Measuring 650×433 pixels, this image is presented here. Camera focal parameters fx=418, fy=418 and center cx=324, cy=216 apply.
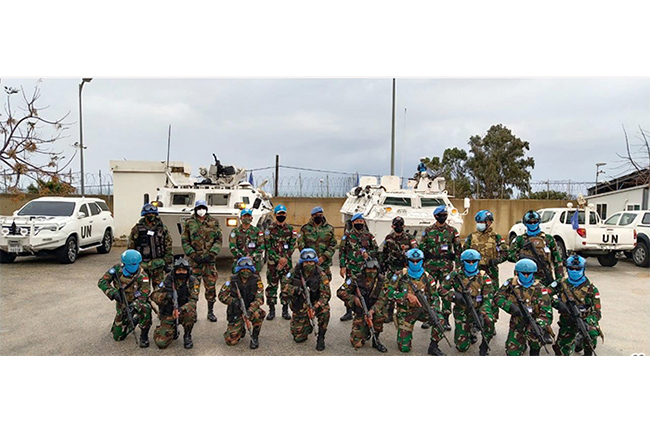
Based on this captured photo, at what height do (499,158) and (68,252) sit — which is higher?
(499,158)

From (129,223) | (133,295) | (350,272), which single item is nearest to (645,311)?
(350,272)

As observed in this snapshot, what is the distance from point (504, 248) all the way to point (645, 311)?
3.29 metres

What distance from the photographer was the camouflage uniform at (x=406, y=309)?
5008 mm

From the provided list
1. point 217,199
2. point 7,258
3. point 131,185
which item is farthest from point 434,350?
point 131,185

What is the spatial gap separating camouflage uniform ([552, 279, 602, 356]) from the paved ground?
70cm

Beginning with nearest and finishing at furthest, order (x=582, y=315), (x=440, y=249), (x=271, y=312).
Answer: (x=582, y=315), (x=440, y=249), (x=271, y=312)

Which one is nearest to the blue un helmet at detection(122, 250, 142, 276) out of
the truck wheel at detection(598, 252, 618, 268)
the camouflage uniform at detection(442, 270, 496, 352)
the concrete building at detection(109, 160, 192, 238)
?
the camouflage uniform at detection(442, 270, 496, 352)

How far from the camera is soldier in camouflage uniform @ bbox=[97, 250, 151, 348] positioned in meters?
5.20

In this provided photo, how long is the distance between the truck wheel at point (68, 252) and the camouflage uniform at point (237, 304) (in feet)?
22.4

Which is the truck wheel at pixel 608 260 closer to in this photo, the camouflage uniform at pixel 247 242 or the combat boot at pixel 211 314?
the camouflage uniform at pixel 247 242

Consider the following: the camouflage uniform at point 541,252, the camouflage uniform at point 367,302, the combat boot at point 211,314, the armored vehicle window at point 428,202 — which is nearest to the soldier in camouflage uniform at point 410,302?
the camouflage uniform at point 367,302

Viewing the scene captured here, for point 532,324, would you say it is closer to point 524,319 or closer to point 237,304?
point 524,319

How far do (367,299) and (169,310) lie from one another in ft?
8.19

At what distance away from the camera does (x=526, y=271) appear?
4.69 meters
